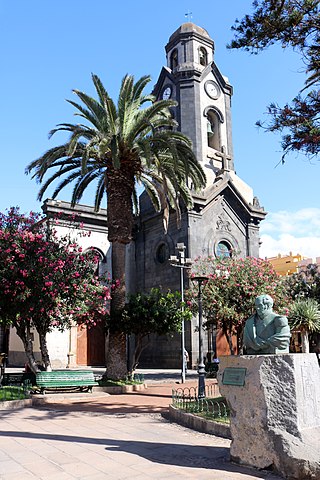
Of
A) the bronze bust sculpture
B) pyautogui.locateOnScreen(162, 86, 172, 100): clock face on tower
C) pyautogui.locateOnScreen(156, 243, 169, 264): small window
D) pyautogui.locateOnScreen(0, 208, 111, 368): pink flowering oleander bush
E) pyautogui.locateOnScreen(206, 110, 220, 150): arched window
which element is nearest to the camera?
the bronze bust sculpture

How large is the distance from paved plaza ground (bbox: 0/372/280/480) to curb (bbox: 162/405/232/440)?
18cm

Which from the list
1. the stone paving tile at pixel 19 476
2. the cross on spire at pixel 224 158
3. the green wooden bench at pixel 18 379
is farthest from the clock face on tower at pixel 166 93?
the stone paving tile at pixel 19 476

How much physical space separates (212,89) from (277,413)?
28022mm

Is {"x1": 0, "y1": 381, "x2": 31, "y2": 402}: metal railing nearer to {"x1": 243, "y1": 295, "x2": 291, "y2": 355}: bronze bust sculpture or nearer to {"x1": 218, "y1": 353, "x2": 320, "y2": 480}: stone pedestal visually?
{"x1": 218, "y1": 353, "x2": 320, "y2": 480}: stone pedestal

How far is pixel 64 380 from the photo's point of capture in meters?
13.6

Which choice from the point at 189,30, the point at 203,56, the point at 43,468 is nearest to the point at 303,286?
the point at 203,56

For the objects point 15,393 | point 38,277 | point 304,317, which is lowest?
point 15,393

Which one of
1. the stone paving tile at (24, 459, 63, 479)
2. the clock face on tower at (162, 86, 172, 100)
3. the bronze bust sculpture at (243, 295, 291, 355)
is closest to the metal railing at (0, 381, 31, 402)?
the stone paving tile at (24, 459, 63, 479)

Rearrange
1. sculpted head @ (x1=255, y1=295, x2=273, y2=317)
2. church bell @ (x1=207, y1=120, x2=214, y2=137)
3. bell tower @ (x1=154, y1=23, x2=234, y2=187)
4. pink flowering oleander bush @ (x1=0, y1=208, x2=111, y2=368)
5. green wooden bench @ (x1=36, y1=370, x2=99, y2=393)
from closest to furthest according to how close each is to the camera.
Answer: sculpted head @ (x1=255, y1=295, x2=273, y2=317) < green wooden bench @ (x1=36, y1=370, x2=99, y2=393) < pink flowering oleander bush @ (x1=0, y1=208, x2=111, y2=368) < bell tower @ (x1=154, y1=23, x2=234, y2=187) < church bell @ (x1=207, y1=120, x2=214, y2=137)

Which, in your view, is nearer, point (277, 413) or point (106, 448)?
point (277, 413)

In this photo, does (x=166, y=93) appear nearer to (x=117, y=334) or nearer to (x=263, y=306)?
(x=117, y=334)

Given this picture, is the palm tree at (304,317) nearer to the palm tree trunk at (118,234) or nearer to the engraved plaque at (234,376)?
the palm tree trunk at (118,234)

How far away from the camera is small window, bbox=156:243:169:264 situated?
27.5 m

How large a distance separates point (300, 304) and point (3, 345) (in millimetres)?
22422
